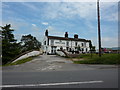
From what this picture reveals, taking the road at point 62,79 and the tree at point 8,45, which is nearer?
the road at point 62,79

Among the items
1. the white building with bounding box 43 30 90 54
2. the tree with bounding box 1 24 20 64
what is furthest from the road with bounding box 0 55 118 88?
the white building with bounding box 43 30 90 54

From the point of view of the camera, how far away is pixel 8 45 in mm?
24969

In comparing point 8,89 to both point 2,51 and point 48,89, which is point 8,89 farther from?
point 2,51

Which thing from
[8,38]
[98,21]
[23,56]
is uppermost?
[98,21]

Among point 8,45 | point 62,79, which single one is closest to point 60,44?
point 8,45

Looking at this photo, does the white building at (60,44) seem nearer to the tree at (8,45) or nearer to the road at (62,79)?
→ the tree at (8,45)

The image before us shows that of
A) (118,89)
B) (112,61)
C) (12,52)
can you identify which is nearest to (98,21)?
(112,61)

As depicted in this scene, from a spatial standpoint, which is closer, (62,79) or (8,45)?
(62,79)

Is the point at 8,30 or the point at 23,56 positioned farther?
the point at 8,30

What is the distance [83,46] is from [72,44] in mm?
6443

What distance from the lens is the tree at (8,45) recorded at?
24.1 metres

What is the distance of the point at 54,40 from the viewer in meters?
43.3

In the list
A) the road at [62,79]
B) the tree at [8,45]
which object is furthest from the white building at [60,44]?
the road at [62,79]

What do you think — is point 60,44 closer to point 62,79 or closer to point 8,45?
point 8,45
